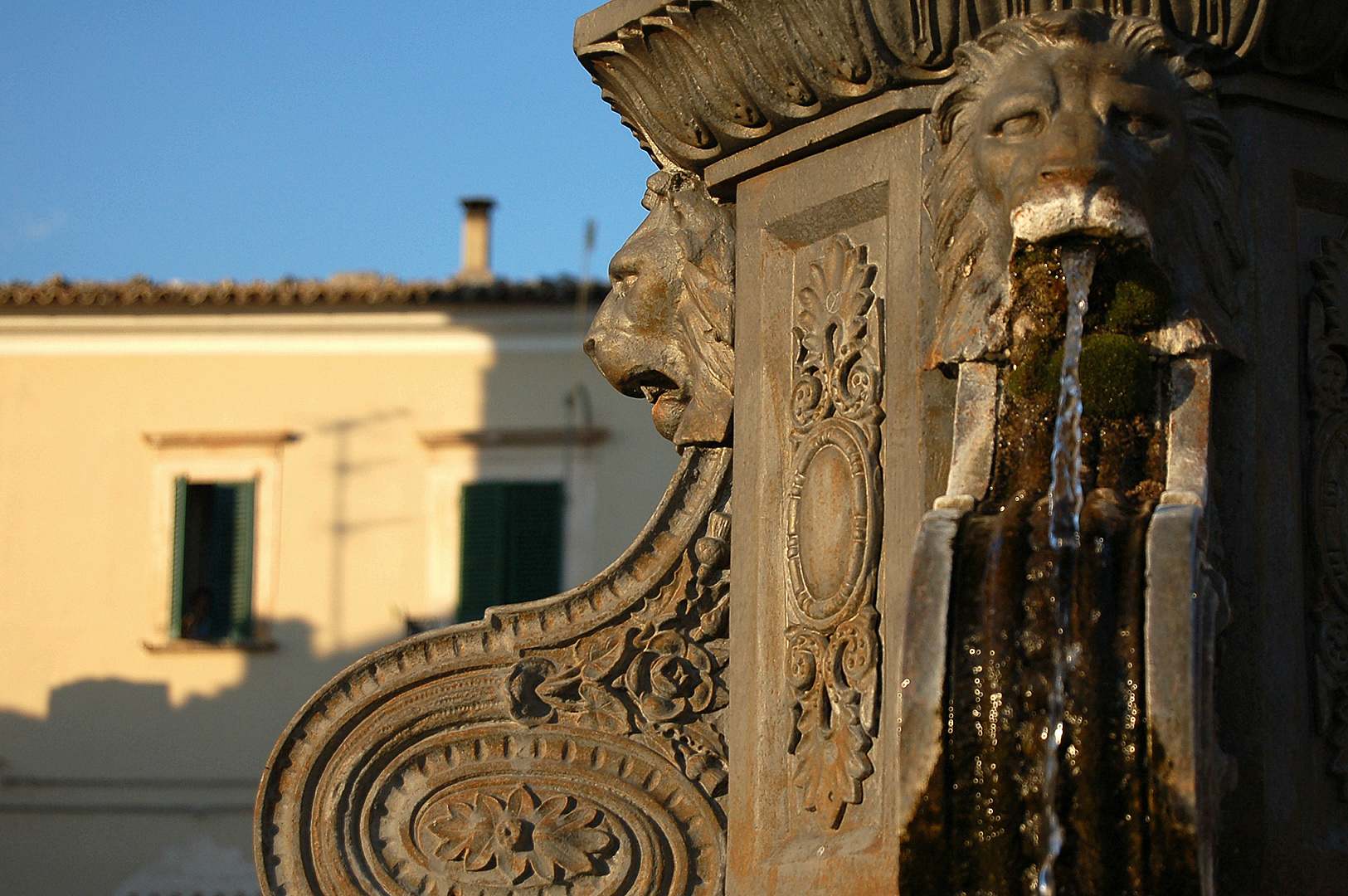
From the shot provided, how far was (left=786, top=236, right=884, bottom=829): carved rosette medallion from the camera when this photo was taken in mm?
4070

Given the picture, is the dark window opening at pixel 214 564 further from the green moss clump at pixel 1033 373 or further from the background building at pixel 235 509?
the green moss clump at pixel 1033 373

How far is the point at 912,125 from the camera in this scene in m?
4.17

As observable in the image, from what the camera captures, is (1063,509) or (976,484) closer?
(1063,509)

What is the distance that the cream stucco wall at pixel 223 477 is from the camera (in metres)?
21.5

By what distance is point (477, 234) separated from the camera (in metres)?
25.0

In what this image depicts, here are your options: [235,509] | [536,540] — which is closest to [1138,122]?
[536,540]

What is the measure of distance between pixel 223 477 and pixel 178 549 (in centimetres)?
90

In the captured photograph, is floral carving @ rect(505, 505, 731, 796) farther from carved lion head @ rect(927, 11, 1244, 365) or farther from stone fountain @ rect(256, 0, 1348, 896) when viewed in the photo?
carved lion head @ rect(927, 11, 1244, 365)

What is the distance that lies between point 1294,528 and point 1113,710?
2.40 feet

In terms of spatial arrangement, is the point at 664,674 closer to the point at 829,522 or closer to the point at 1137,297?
the point at 829,522

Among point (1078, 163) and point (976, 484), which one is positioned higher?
point (1078, 163)

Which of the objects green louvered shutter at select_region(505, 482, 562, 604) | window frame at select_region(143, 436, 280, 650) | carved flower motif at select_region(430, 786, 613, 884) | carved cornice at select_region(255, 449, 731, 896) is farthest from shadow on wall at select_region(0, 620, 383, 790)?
carved flower motif at select_region(430, 786, 613, 884)

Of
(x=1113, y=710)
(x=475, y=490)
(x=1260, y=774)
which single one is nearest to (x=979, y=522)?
(x=1113, y=710)

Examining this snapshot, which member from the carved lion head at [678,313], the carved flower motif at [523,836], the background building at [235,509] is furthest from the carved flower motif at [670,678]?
the background building at [235,509]
